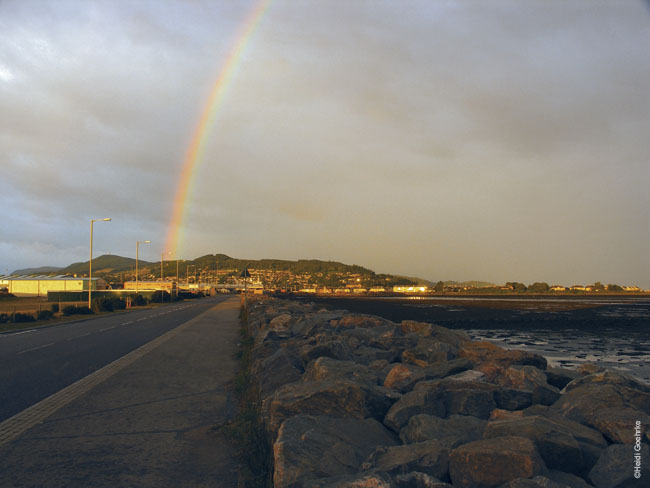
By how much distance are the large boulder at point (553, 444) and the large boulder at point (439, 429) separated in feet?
1.95

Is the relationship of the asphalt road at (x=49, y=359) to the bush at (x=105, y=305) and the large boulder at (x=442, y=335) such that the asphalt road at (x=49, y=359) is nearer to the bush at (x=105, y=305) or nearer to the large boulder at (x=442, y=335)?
the large boulder at (x=442, y=335)

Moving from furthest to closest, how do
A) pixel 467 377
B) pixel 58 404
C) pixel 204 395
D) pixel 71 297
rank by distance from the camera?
1. pixel 71 297
2. pixel 204 395
3. pixel 58 404
4. pixel 467 377

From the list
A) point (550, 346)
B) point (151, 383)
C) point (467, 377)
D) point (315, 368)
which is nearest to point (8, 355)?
point (151, 383)

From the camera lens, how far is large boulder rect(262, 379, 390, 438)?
6.12 m

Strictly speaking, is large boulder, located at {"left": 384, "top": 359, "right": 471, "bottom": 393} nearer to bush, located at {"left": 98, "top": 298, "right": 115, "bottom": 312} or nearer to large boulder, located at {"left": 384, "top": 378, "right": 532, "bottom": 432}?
large boulder, located at {"left": 384, "top": 378, "right": 532, "bottom": 432}

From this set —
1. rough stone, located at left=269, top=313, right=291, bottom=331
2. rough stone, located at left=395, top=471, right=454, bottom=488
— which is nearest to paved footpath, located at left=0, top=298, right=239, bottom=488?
rough stone, located at left=395, top=471, right=454, bottom=488

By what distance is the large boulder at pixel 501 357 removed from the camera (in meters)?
9.91

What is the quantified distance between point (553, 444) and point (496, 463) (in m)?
0.83

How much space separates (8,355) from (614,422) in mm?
18257

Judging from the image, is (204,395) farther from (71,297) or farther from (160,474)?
(71,297)

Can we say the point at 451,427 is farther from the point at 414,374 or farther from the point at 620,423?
the point at 414,374

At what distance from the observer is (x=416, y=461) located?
4.36 m

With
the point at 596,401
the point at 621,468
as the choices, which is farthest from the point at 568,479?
the point at 596,401

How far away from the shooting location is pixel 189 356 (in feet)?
53.0
